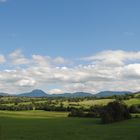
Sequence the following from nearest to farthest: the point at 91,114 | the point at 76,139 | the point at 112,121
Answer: the point at 76,139, the point at 112,121, the point at 91,114

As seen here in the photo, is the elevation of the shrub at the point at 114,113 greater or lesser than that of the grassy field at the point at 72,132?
greater

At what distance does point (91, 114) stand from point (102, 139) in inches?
3799

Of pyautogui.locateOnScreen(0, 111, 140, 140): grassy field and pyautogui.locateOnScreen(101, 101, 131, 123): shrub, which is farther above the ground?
pyautogui.locateOnScreen(101, 101, 131, 123): shrub

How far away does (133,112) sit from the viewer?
16788cm

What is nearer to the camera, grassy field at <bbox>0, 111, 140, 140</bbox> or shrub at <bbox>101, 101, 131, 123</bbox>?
grassy field at <bbox>0, 111, 140, 140</bbox>

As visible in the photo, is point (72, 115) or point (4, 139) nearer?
point (4, 139)

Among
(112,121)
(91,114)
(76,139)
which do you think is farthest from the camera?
(91,114)

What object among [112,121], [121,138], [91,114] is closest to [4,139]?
[121,138]

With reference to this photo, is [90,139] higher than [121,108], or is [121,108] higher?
[121,108]

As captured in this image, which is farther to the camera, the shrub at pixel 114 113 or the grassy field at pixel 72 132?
the shrub at pixel 114 113

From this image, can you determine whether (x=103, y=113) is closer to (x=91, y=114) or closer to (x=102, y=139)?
(x=91, y=114)

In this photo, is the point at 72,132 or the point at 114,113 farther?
the point at 114,113

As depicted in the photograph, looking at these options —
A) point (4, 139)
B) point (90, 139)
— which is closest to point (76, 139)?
point (90, 139)

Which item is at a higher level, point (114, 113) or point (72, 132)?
point (114, 113)
